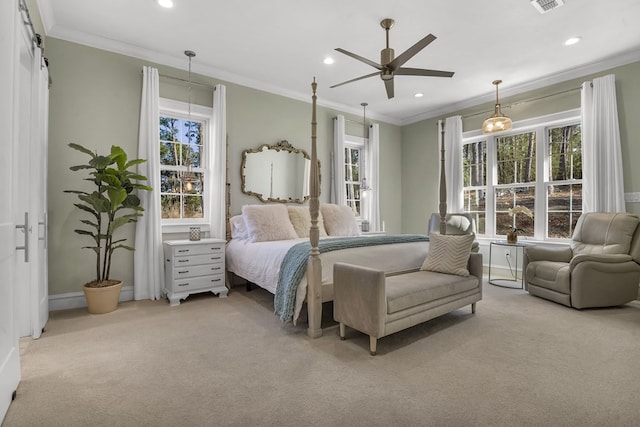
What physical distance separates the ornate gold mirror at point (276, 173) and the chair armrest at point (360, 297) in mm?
2460

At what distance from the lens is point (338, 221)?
14.8ft

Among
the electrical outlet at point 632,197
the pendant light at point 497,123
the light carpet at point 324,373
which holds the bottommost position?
the light carpet at point 324,373

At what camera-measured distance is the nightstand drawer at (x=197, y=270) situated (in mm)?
3479

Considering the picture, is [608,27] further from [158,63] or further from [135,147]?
[135,147]

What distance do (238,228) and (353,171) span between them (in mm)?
2646

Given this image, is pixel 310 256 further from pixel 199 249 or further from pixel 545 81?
pixel 545 81

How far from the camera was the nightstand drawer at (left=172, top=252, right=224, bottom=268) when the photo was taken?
3475 mm

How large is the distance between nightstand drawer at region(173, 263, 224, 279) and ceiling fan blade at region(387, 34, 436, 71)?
2.81 metres

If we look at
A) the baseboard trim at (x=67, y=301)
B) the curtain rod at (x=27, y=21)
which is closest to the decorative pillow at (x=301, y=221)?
the baseboard trim at (x=67, y=301)

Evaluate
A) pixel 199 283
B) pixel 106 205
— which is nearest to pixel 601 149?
pixel 199 283

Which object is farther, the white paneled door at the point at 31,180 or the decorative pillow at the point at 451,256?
the decorative pillow at the point at 451,256

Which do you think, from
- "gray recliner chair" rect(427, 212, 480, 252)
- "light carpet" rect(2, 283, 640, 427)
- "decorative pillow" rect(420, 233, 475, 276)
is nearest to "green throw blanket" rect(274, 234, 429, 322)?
"light carpet" rect(2, 283, 640, 427)

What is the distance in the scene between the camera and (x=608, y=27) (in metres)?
3.23

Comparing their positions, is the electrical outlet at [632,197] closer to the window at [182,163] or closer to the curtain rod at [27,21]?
the window at [182,163]
